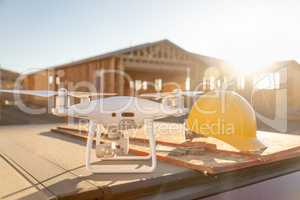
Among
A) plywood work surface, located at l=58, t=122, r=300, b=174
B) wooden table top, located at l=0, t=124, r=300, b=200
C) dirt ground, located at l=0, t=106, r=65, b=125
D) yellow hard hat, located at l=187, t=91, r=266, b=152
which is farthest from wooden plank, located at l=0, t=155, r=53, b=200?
dirt ground, located at l=0, t=106, r=65, b=125

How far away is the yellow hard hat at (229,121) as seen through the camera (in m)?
4.66

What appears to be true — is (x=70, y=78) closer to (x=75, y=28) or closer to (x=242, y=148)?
(x=75, y=28)

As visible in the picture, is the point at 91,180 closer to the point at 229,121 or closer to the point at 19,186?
the point at 19,186

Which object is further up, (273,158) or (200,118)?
(200,118)

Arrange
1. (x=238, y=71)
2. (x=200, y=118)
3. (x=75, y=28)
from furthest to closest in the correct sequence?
(x=238, y=71), (x=75, y=28), (x=200, y=118)

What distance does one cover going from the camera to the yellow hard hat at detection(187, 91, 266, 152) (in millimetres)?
4662

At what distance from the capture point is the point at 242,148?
446 centimetres

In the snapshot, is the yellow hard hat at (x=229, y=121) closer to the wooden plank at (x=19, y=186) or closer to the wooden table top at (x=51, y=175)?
the wooden table top at (x=51, y=175)

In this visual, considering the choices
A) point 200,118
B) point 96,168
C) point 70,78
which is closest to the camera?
point 96,168

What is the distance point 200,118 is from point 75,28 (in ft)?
26.0

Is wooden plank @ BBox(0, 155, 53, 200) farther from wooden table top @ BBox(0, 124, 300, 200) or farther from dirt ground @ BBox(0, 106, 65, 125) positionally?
dirt ground @ BBox(0, 106, 65, 125)

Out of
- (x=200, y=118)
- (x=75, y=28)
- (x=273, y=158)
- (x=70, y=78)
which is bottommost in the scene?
(x=273, y=158)

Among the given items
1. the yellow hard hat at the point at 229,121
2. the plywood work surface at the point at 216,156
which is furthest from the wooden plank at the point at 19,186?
the yellow hard hat at the point at 229,121

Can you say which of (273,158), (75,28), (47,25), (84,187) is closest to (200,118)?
(273,158)
